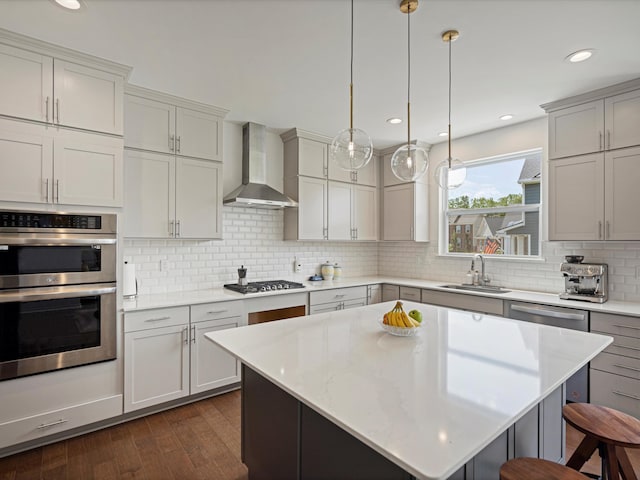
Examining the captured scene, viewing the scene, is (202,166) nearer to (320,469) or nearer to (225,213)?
(225,213)

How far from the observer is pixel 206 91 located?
9.98 feet

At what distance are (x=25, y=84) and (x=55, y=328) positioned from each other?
163 cm

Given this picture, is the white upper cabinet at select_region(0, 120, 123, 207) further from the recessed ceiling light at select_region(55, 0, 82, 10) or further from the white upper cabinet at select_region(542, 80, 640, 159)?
the white upper cabinet at select_region(542, 80, 640, 159)

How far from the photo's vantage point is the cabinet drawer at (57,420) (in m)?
2.24

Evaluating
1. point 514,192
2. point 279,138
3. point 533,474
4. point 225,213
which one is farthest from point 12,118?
point 514,192

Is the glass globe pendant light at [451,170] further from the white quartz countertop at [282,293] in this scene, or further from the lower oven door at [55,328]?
the lower oven door at [55,328]

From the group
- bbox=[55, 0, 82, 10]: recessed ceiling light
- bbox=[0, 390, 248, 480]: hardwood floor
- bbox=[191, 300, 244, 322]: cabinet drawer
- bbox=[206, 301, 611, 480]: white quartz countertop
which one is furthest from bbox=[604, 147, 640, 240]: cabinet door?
bbox=[55, 0, 82, 10]: recessed ceiling light

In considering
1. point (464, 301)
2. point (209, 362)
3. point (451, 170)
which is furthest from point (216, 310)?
point (464, 301)

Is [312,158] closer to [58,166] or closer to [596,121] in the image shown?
[58,166]

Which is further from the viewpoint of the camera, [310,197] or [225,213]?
[310,197]

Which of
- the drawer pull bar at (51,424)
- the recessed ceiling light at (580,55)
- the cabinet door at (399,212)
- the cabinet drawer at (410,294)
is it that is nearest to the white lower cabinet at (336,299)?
the cabinet drawer at (410,294)

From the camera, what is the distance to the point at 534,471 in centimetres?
130

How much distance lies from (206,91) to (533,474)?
331cm

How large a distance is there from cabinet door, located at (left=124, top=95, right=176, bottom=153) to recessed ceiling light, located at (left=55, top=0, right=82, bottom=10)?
A: 101 cm
